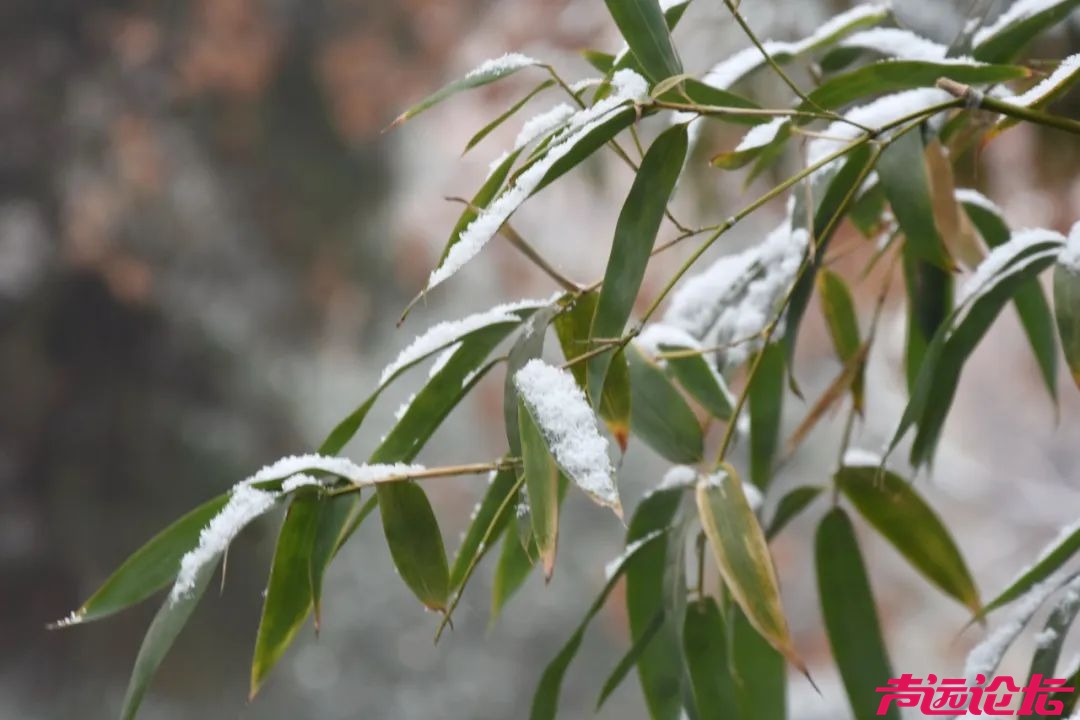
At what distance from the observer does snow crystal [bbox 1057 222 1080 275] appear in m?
0.35

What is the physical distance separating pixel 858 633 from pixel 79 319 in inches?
47.6

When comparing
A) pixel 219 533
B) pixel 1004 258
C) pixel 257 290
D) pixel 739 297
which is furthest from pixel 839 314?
pixel 257 290

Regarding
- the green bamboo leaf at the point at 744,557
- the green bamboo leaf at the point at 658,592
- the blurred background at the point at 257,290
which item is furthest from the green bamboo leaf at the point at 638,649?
the blurred background at the point at 257,290

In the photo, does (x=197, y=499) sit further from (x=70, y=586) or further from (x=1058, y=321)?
(x=1058, y=321)

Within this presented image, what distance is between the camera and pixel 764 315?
0.49 m

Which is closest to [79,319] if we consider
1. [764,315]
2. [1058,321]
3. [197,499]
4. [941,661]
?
[197,499]

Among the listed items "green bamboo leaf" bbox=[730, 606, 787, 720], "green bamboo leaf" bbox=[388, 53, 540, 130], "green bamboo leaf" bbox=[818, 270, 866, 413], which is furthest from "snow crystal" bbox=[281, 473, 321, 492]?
"green bamboo leaf" bbox=[818, 270, 866, 413]

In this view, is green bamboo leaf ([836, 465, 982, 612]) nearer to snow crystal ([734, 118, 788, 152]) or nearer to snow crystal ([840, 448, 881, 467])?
snow crystal ([840, 448, 881, 467])

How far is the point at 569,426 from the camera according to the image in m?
0.28

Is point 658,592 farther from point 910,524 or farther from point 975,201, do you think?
point 975,201

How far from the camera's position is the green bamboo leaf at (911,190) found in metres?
0.38

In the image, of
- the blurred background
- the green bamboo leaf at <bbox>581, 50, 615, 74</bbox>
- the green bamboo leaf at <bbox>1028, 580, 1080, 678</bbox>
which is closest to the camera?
the green bamboo leaf at <bbox>1028, 580, 1080, 678</bbox>

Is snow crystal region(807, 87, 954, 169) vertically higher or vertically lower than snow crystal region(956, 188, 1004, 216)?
higher

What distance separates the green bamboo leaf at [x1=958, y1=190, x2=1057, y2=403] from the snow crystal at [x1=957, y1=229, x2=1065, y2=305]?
0.43 ft
